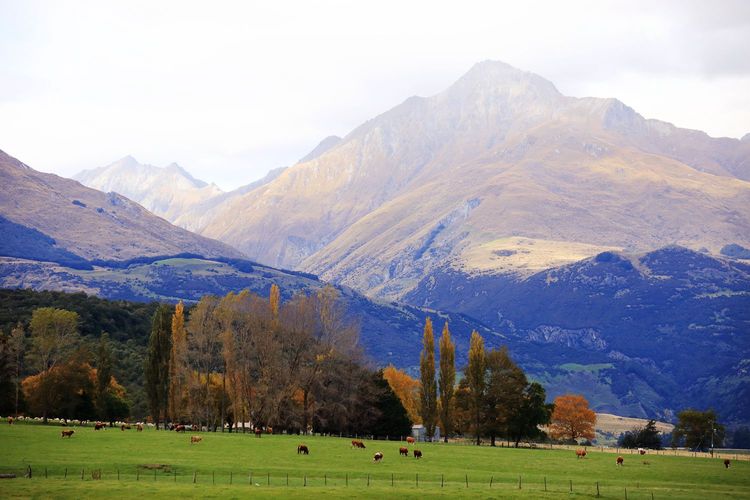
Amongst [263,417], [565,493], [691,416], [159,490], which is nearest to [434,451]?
[263,417]

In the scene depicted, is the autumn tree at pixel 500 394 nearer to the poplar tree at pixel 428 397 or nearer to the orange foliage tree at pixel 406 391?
the poplar tree at pixel 428 397

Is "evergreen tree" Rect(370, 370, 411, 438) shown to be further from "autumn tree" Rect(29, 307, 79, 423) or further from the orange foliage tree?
"autumn tree" Rect(29, 307, 79, 423)

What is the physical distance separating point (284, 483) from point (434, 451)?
4621 cm

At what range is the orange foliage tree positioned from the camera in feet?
590

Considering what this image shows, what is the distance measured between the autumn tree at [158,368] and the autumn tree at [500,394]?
5639 cm

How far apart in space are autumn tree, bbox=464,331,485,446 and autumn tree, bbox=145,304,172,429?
53.9 metres

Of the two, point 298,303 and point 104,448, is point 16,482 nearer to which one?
point 104,448

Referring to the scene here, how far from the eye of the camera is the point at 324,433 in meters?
147

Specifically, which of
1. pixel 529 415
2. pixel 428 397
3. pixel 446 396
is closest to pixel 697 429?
pixel 529 415

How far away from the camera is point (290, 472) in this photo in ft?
254

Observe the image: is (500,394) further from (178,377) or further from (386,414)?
(178,377)

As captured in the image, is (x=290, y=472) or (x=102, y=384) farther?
(x=102, y=384)

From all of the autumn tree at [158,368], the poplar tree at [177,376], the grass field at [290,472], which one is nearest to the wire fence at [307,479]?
the grass field at [290,472]

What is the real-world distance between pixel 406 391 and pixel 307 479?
4395 inches
